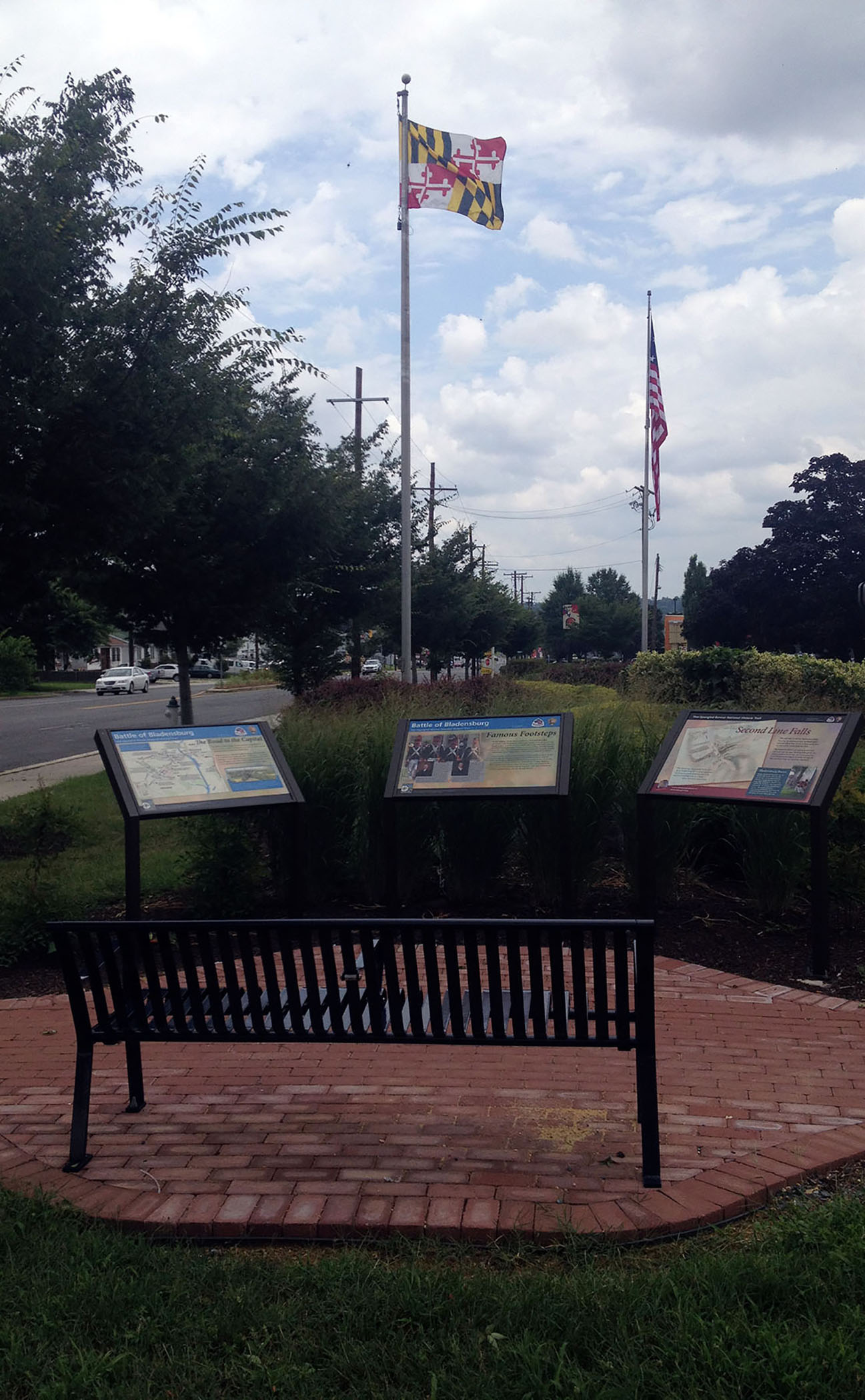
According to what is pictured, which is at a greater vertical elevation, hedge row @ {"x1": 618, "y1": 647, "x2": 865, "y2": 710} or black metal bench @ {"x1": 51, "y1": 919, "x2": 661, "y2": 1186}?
hedge row @ {"x1": 618, "y1": 647, "x2": 865, "y2": 710}

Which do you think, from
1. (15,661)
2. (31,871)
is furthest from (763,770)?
(15,661)

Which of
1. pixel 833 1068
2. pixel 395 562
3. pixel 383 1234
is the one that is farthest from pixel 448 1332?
pixel 395 562

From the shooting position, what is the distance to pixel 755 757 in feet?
20.1

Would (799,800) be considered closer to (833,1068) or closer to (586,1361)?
(833,1068)

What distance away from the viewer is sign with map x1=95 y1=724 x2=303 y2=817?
20.1ft

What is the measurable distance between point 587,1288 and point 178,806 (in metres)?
3.77

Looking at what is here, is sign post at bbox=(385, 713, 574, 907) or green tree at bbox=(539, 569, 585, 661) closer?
sign post at bbox=(385, 713, 574, 907)

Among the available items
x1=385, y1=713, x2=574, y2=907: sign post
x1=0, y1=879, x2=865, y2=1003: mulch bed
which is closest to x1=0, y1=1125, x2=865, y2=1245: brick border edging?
x1=0, y1=879, x2=865, y2=1003: mulch bed

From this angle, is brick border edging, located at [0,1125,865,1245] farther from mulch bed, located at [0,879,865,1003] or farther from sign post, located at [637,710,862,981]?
sign post, located at [637,710,862,981]

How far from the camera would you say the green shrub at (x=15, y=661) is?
1858 inches

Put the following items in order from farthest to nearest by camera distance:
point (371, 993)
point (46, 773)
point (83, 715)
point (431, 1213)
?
point (83, 715) → point (46, 773) → point (371, 993) → point (431, 1213)

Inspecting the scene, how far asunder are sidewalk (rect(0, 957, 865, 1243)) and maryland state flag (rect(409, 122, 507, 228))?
16.3 metres

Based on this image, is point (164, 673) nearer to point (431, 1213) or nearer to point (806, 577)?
point (806, 577)

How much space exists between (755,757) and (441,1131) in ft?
9.70
